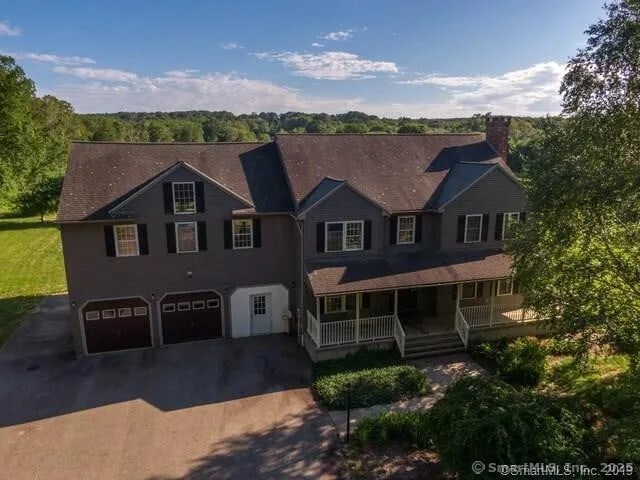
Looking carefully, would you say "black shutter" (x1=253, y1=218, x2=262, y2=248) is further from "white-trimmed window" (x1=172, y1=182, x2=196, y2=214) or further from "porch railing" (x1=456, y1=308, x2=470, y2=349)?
"porch railing" (x1=456, y1=308, x2=470, y2=349)

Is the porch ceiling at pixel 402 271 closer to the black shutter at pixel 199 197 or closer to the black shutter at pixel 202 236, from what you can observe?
the black shutter at pixel 202 236

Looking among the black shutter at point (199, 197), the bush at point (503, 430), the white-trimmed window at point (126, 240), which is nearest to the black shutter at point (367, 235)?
the black shutter at point (199, 197)

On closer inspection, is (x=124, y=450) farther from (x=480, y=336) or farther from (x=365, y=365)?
(x=480, y=336)

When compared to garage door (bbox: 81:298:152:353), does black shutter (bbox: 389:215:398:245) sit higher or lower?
higher

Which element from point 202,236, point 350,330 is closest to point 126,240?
point 202,236

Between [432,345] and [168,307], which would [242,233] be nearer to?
[168,307]

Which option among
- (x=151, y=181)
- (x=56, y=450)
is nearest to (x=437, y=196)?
(x=151, y=181)

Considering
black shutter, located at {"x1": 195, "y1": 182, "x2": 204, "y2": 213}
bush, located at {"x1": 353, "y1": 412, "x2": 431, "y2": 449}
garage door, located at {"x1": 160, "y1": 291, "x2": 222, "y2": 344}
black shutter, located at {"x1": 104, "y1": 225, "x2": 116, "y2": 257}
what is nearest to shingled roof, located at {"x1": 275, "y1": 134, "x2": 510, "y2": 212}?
black shutter, located at {"x1": 195, "y1": 182, "x2": 204, "y2": 213}
